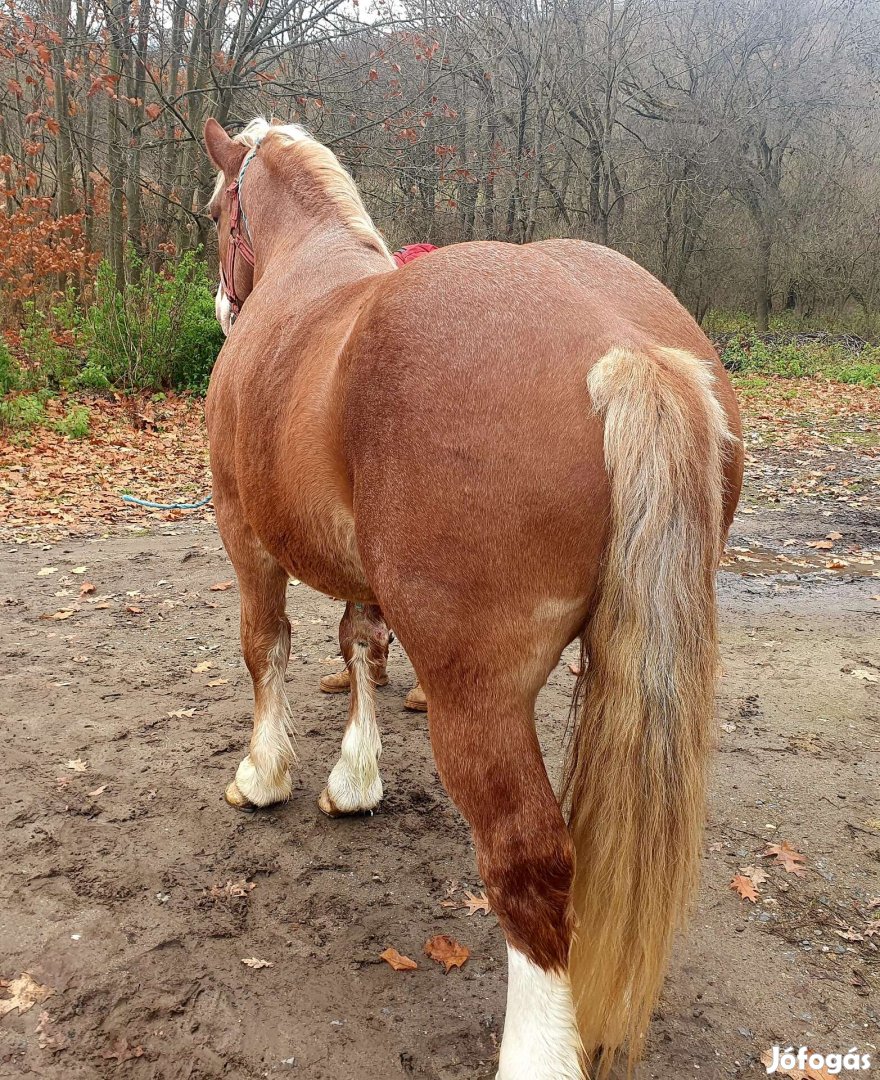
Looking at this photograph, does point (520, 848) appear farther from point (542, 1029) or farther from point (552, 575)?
point (552, 575)

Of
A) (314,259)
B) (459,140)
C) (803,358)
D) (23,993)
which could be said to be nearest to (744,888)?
(23,993)

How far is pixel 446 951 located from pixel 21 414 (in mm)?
8617

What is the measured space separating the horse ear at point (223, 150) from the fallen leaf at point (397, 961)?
335 centimetres

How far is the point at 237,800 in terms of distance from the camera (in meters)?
3.08

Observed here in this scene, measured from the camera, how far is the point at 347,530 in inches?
79.9

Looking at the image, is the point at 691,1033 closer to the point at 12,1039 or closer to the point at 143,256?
the point at 12,1039

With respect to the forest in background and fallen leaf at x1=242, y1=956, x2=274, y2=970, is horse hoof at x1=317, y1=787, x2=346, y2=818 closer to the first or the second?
fallen leaf at x1=242, y1=956, x2=274, y2=970

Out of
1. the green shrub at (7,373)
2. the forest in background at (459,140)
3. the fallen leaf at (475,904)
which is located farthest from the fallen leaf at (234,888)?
the green shrub at (7,373)

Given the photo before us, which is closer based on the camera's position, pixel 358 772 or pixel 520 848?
pixel 520 848

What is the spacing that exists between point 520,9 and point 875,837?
16915 mm

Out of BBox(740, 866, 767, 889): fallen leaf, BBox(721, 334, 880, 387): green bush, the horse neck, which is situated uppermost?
the horse neck

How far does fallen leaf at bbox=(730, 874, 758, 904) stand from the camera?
101 inches

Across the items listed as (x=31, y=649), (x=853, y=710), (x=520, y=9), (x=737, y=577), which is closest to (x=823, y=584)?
(x=737, y=577)

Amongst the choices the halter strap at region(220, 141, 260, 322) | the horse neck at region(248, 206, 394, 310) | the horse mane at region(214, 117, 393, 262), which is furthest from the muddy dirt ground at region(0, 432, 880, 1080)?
the horse mane at region(214, 117, 393, 262)
